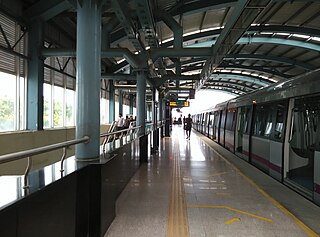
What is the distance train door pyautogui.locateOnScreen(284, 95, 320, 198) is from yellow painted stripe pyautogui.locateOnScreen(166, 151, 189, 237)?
246cm

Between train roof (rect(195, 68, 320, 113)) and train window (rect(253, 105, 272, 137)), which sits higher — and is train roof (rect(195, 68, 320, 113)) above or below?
above

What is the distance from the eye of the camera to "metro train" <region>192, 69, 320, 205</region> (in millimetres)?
5648

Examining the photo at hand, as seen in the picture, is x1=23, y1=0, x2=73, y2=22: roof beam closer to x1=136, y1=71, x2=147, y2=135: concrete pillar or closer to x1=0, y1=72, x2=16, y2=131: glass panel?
x1=0, y1=72, x2=16, y2=131: glass panel

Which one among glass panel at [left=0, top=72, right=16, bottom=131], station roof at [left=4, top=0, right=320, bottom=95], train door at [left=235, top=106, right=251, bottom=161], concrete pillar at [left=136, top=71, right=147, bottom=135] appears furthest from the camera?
concrete pillar at [left=136, top=71, right=147, bottom=135]

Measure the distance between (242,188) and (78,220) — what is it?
4153 mm

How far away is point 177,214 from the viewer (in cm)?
473

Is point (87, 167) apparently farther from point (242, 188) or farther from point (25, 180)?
point (242, 188)

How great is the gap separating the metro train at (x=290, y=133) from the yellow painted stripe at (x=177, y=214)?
7.86 feet

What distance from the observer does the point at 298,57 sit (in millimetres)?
20969

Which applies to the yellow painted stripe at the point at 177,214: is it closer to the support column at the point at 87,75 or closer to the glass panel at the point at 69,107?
the support column at the point at 87,75

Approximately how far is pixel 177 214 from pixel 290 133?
3.52 metres

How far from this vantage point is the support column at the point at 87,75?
4.23 meters

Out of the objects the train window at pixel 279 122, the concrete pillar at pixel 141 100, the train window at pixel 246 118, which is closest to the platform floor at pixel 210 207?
the train window at pixel 279 122

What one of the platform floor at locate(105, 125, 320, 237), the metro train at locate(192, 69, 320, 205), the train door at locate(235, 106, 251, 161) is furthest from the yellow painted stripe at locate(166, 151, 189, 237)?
the train door at locate(235, 106, 251, 161)
